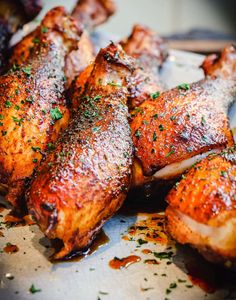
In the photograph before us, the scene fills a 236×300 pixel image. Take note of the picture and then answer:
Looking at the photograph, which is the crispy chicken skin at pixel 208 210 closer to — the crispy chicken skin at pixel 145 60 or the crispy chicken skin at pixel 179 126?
the crispy chicken skin at pixel 179 126

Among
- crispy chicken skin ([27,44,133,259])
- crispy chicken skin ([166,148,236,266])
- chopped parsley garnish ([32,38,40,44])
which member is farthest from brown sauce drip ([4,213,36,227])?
chopped parsley garnish ([32,38,40,44])

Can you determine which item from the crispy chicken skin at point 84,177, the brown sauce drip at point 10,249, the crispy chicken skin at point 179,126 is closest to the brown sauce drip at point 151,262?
the crispy chicken skin at point 84,177

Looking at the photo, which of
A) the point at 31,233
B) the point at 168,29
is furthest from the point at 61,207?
the point at 168,29

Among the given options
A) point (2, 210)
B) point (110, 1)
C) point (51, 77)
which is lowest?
point (2, 210)

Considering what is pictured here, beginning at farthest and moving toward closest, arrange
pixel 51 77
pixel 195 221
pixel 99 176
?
1. pixel 51 77
2. pixel 99 176
3. pixel 195 221

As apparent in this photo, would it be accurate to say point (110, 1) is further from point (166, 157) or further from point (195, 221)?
point (195, 221)

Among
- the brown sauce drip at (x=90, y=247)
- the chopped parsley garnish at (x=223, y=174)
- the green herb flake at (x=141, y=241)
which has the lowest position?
the green herb flake at (x=141, y=241)

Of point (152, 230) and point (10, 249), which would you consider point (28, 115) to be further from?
point (152, 230)
